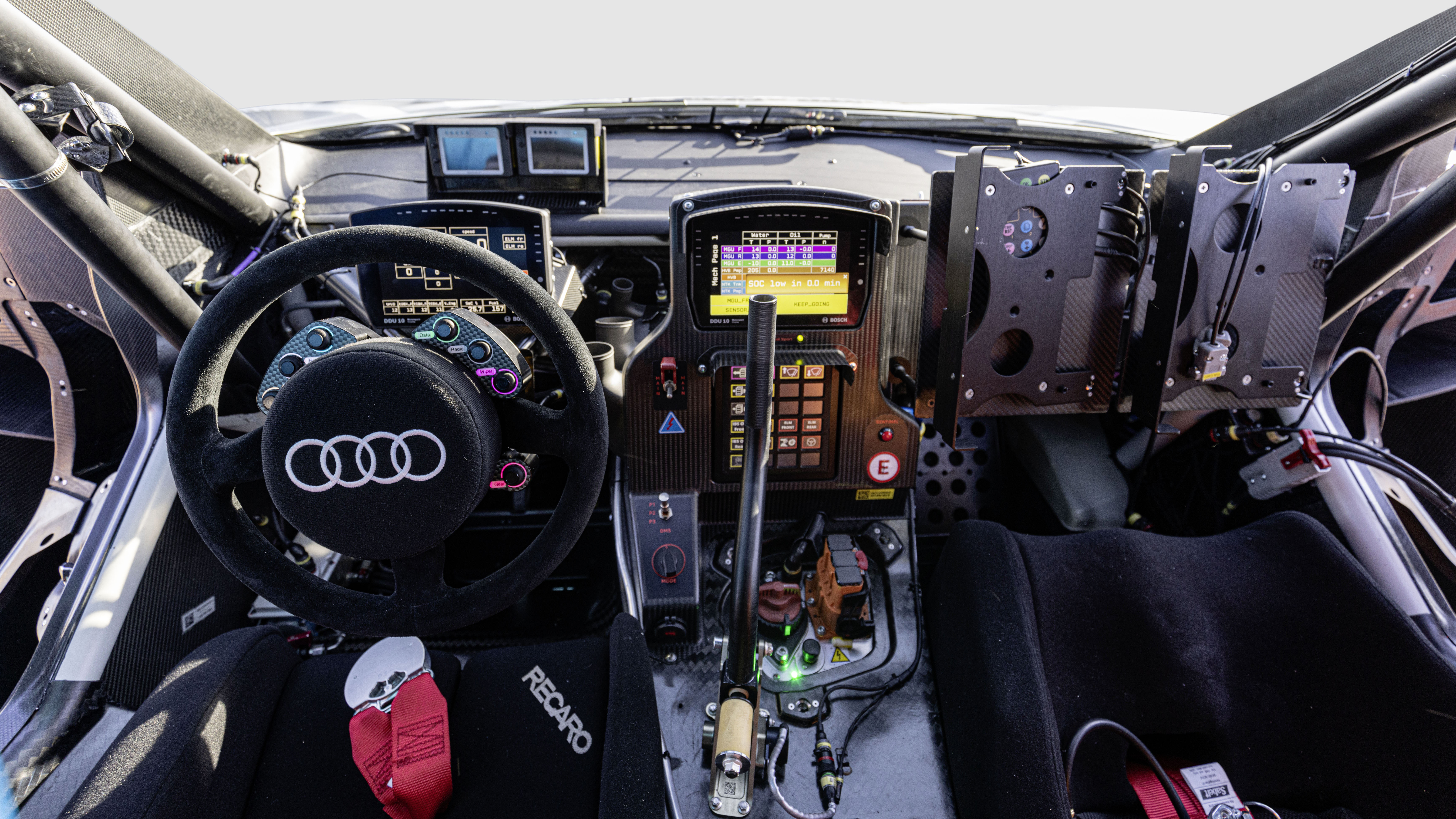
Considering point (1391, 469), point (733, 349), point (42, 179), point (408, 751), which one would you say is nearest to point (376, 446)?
point (408, 751)

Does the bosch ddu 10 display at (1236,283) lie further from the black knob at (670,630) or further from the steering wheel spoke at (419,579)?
the steering wheel spoke at (419,579)

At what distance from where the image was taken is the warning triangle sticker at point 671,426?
66.9 inches

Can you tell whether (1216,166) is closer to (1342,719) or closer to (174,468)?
(1342,719)

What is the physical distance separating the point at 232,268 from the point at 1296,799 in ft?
8.90

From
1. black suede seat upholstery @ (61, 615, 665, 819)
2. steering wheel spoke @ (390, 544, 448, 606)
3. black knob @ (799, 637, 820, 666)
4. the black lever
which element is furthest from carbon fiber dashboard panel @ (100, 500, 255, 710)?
black knob @ (799, 637, 820, 666)

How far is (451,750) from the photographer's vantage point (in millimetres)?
1182

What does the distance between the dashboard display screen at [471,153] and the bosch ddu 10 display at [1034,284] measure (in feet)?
3.69

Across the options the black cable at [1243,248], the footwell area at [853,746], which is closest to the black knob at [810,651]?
the footwell area at [853,746]

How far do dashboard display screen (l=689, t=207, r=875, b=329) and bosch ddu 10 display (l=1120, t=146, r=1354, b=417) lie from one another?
66 cm

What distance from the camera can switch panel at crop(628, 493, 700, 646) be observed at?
1754 mm

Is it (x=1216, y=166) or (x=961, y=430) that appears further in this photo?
(x=961, y=430)

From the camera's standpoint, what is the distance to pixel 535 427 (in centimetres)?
108

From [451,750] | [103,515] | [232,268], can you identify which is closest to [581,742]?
[451,750]

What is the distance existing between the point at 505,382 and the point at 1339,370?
7.27 feet
